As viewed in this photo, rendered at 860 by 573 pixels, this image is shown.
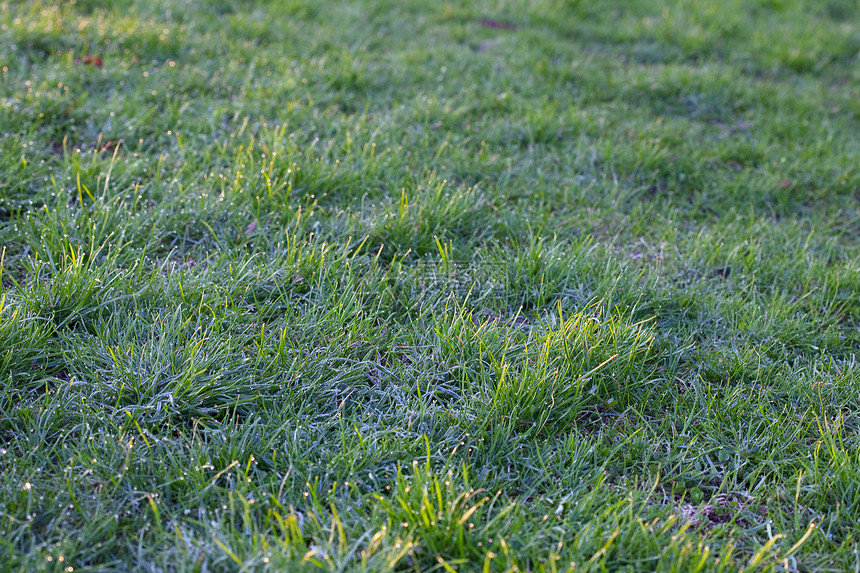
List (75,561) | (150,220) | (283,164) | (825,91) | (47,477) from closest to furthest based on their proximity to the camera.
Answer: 1. (75,561)
2. (47,477)
3. (150,220)
4. (283,164)
5. (825,91)


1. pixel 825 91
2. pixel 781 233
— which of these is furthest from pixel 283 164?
pixel 825 91

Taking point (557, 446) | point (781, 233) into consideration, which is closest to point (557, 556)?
point (557, 446)

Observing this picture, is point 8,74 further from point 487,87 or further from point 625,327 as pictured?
point 625,327

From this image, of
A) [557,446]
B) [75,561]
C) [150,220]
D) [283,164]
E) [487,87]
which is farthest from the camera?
[487,87]

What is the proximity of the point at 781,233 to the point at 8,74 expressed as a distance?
434 centimetres

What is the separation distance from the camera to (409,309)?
2.65 meters

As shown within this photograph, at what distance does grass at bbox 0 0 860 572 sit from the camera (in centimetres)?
187

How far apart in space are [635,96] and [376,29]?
6.87 ft

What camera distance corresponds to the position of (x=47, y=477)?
1.92 m

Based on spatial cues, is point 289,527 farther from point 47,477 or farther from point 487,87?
point 487,87

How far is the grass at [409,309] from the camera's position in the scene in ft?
6.14

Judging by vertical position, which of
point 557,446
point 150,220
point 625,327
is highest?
point 150,220

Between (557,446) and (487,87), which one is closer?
(557,446)

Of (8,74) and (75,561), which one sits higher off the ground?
(8,74)
